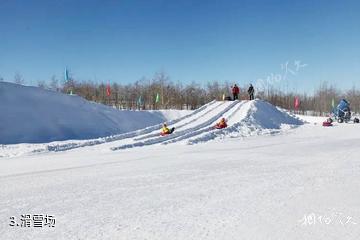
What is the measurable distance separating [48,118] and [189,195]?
798 inches

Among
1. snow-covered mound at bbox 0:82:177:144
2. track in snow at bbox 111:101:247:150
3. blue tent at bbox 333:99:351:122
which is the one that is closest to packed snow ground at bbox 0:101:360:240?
track in snow at bbox 111:101:247:150

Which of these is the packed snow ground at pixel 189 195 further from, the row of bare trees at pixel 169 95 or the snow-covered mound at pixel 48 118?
the row of bare trees at pixel 169 95

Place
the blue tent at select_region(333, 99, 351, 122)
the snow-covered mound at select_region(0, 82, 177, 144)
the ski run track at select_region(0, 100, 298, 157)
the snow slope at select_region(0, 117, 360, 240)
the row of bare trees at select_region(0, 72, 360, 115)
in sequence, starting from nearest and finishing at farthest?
1. the snow slope at select_region(0, 117, 360, 240)
2. the ski run track at select_region(0, 100, 298, 157)
3. the snow-covered mound at select_region(0, 82, 177, 144)
4. the blue tent at select_region(333, 99, 351, 122)
5. the row of bare trees at select_region(0, 72, 360, 115)

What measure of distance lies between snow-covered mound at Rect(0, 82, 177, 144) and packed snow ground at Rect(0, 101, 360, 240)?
11971 mm

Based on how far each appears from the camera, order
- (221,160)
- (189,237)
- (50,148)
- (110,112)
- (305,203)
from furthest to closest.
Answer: (110,112)
(50,148)
(221,160)
(305,203)
(189,237)

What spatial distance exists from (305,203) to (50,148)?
11.9 meters

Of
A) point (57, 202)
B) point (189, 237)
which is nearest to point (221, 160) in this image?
point (57, 202)

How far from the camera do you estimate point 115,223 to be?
16.1ft

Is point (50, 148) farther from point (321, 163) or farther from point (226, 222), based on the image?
point (226, 222)

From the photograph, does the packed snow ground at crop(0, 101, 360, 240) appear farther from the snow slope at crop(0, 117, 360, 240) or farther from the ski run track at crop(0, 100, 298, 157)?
the ski run track at crop(0, 100, 298, 157)

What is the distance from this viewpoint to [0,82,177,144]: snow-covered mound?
22328 millimetres

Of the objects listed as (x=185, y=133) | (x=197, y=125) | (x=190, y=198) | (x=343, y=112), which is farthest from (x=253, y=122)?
(x=190, y=198)

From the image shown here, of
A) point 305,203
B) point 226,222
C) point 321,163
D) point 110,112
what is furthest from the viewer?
point 110,112

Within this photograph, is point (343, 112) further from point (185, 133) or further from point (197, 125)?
point (185, 133)
